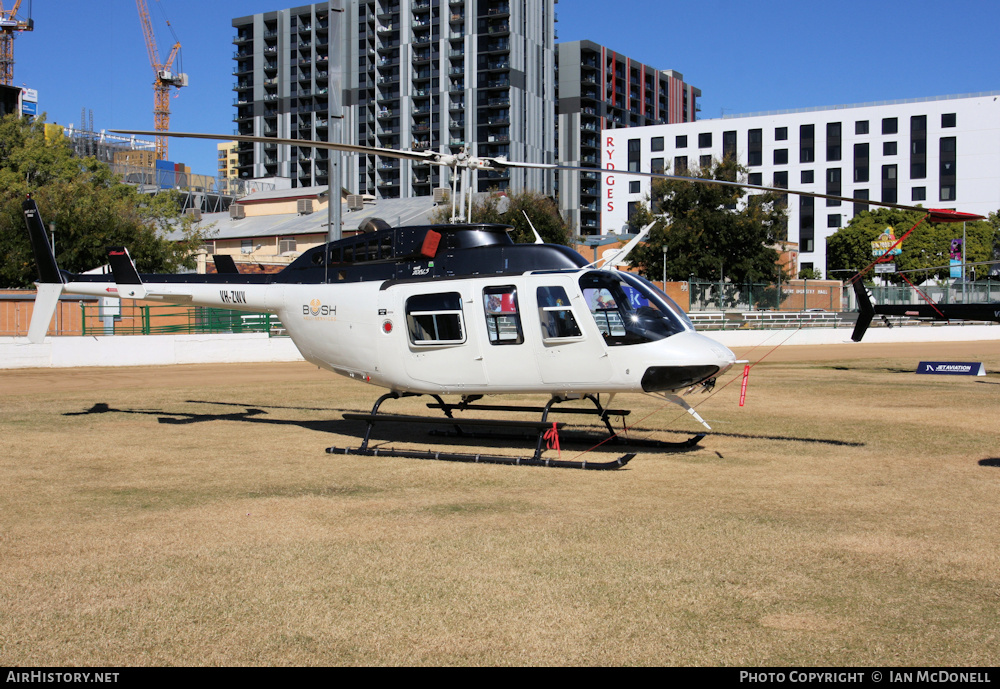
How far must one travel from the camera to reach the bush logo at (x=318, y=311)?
42.0 ft

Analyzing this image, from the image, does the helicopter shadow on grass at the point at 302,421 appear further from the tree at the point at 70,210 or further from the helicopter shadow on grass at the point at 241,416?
the tree at the point at 70,210

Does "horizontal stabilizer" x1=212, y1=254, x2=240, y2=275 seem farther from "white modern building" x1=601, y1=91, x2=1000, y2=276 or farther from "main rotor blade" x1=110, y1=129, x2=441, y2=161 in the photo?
"white modern building" x1=601, y1=91, x2=1000, y2=276

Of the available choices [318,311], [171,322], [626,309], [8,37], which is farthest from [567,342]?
[8,37]

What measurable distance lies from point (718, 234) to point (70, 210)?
41099mm

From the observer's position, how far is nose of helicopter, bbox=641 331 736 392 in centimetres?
1022

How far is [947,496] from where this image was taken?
8.76 metres

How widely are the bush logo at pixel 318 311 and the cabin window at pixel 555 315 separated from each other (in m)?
3.50

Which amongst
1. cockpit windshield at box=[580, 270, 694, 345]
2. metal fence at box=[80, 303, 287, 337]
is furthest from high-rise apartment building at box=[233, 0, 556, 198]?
cockpit windshield at box=[580, 270, 694, 345]

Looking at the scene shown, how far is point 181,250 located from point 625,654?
192ft

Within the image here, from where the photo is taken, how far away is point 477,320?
11.5 metres

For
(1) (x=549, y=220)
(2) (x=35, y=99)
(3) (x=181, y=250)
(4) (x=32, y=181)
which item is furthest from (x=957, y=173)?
(2) (x=35, y=99)

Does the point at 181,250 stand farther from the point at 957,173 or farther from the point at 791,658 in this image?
the point at 957,173

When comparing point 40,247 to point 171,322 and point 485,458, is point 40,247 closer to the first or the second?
point 485,458

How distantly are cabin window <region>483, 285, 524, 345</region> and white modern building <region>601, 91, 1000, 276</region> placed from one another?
84664 mm
